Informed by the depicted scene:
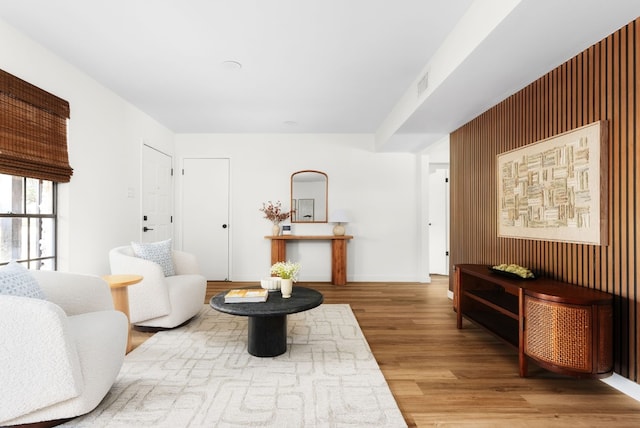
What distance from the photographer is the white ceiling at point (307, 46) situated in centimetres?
210

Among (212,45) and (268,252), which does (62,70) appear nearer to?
(212,45)

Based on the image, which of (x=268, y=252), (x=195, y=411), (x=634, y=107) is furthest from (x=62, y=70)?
(x=634, y=107)

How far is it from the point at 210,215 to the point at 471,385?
4.57 m

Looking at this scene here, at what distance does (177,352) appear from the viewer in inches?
102

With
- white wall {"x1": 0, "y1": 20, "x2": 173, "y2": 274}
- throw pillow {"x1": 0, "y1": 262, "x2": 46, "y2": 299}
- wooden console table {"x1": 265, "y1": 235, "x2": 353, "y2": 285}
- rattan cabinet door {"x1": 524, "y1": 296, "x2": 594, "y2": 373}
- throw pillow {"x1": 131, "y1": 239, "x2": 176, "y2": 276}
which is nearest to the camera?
throw pillow {"x1": 0, "y1": 262, "x2": 46, "y2": 299}

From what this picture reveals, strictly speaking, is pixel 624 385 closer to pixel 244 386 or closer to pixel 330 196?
pixel 244 386

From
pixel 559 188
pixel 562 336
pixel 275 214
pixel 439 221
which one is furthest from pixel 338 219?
pixel 562 336

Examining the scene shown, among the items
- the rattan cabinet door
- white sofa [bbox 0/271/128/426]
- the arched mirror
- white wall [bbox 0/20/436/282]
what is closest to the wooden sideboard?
the rattan cabinet door

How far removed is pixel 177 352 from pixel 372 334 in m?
1.67

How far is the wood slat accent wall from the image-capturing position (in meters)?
1.95

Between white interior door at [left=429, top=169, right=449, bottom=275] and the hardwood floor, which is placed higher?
white interior door at [left=429, top=169, right=449, bottom=275]

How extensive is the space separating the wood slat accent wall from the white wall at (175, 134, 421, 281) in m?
2.29

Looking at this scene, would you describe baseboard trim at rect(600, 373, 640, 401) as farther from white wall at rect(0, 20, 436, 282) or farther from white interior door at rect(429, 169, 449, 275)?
white interior door at rect(429, 169, 449, 275)

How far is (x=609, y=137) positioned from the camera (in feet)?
6.88
